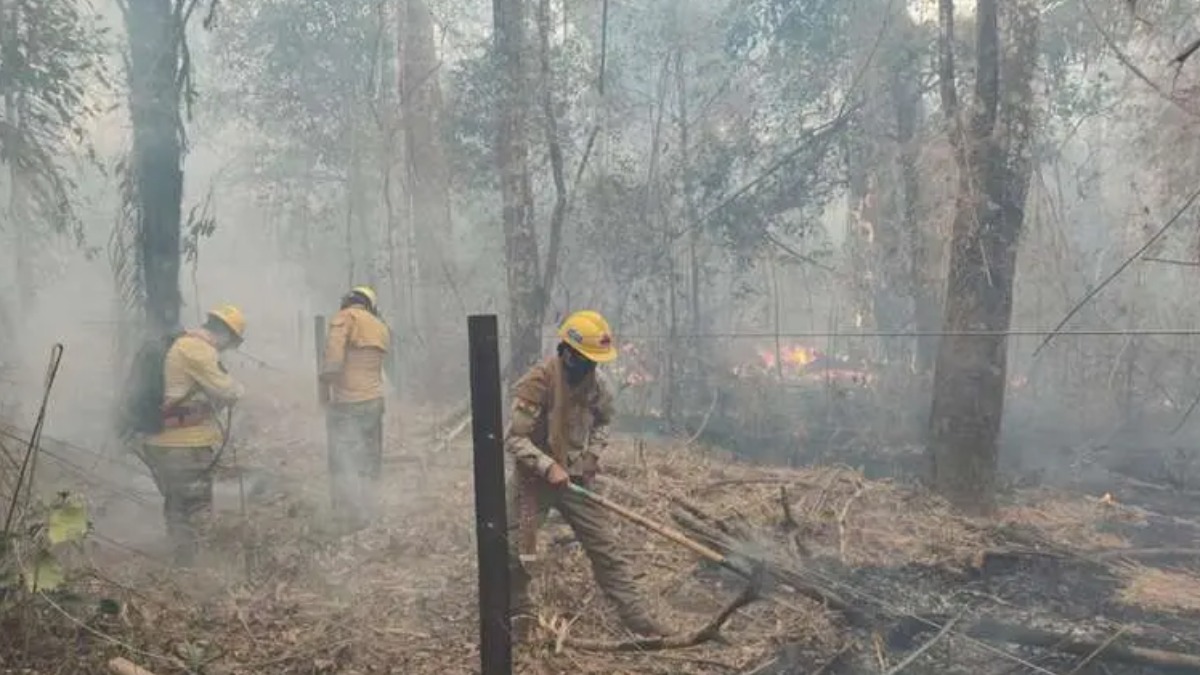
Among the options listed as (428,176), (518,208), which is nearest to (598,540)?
(518,208)

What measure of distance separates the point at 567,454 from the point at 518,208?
522cm

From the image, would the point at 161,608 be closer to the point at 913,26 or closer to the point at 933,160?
the point at 933,160

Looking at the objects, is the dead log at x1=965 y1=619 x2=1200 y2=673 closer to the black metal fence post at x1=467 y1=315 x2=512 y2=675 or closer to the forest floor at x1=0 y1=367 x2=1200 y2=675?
the forest floor at x1=0 y1=367 x2=1200 y2=675

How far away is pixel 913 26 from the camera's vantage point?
48.0ft

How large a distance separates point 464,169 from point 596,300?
456 centimetres

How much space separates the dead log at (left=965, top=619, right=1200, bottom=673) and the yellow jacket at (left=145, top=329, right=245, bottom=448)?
16.6ft

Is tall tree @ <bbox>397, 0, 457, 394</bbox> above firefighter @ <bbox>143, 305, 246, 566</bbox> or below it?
above

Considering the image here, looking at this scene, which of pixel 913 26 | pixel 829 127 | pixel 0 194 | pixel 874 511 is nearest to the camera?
pixel 874 511

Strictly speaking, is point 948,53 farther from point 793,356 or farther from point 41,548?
point 793,356

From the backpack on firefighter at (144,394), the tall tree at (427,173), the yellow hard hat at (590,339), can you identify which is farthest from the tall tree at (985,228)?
the tall tree at (427,173)

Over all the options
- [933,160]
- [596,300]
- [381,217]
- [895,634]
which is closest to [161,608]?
[895,634]

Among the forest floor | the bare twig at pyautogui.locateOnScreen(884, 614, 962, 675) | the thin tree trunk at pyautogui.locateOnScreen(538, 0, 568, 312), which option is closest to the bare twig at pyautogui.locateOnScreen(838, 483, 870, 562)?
the forest floor

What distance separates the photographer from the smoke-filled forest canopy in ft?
17.4

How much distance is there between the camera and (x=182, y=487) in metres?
6.24
